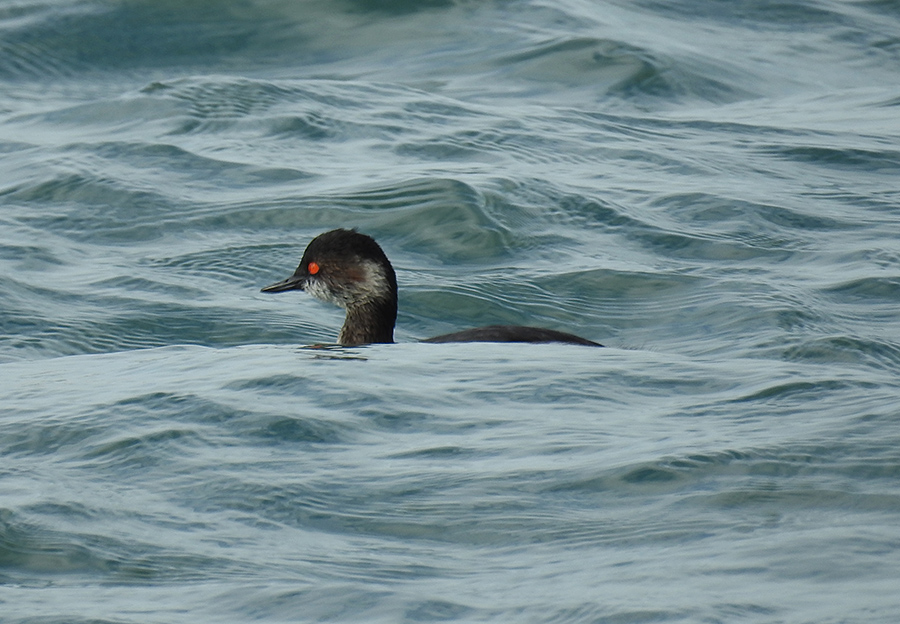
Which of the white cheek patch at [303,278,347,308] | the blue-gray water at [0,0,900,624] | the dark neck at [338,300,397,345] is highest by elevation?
the blue-gray water at [0,0,900,624]

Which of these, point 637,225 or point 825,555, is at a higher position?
point 825,555

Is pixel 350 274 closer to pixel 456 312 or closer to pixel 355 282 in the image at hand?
pixel 355 282

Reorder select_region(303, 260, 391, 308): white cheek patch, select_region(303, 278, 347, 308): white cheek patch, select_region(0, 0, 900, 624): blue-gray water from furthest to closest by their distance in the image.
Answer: select_region(303, 278, 347, 308): white cheek patch < select_region(303, 260, 391, 308): white cheek patch < select_region(0, 0, 900, 624): blue-gray water

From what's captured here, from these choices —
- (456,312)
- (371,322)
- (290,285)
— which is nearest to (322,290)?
(290,285)

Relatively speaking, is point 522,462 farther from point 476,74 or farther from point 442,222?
point 476,74

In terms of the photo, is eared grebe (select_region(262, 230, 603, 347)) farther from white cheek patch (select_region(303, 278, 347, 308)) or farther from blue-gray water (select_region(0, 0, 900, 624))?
blue-gray water (select_region(0, 0, 900, 624))

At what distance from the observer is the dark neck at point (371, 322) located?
761 centimetres

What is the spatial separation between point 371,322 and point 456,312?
73cm

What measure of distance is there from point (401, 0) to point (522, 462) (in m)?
10.5

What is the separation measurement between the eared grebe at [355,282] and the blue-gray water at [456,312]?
1.21 feet

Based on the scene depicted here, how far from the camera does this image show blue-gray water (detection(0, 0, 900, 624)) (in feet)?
11.7

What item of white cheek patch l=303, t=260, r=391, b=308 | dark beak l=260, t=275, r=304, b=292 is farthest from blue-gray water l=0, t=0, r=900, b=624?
white cheek patch l=303, t=260, r=391, b=308

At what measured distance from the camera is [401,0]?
1426cm

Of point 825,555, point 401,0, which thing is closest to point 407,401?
point 825,555
